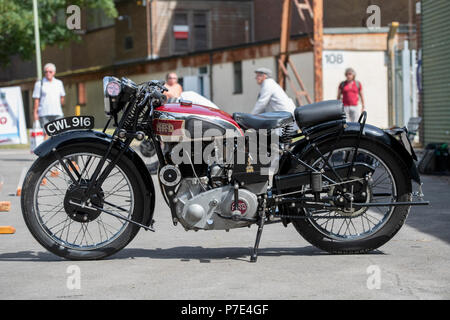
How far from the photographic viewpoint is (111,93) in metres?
5.87

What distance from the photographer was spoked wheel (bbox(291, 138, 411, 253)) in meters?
6.07

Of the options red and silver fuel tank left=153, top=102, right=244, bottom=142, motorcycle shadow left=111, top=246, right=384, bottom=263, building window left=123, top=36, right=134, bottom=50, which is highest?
building window left=123, top=36, right=134, bottom=50

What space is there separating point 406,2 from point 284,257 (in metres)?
27.4

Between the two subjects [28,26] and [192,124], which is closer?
[192,124]

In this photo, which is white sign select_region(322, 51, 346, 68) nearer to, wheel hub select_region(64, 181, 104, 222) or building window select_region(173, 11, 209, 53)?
building window select_region(173, 11, 209, 53)

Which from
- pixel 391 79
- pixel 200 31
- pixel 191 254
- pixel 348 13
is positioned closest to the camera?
pixel 191 254

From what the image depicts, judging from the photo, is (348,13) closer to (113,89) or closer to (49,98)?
(49,98)

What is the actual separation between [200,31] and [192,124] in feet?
121

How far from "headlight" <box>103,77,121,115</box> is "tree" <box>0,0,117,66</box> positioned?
28097 mm

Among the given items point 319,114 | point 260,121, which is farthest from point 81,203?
point 319,114

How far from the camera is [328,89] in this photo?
2791 centimetres

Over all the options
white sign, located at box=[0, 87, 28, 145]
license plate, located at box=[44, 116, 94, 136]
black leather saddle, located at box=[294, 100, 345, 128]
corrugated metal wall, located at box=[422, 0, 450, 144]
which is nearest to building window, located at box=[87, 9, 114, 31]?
white sign, located at box=[0, 87, 28, 145]

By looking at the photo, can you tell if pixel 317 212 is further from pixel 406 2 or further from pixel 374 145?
pixel 406 2

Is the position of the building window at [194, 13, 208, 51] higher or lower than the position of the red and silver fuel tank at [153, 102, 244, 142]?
higher
